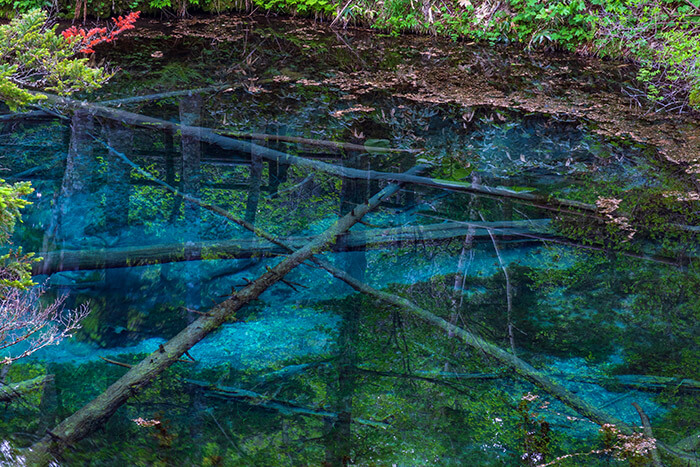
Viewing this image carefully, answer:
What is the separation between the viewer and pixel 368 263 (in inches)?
167

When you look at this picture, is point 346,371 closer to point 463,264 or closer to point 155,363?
point 155,363

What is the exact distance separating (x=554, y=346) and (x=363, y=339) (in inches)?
48.1

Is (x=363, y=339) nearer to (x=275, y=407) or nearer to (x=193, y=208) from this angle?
(x=275, y=407)

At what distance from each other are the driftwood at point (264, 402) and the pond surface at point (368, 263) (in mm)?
14

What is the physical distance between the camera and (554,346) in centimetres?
351

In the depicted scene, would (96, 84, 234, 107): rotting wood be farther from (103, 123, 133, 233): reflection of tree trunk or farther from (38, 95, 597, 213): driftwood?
(103, 123, 133, 233): reflection of tree trunk

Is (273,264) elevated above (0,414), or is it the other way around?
(273,264)

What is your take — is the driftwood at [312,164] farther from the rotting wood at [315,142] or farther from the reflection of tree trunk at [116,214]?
the reflection of tree trunk at [116,214]

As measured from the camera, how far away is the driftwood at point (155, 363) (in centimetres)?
266

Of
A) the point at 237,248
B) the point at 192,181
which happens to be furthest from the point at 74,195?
the point at 237,248

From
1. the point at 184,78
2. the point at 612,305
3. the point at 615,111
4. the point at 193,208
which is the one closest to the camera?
the point at 612,305

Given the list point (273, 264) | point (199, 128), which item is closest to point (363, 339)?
point (273, 264)

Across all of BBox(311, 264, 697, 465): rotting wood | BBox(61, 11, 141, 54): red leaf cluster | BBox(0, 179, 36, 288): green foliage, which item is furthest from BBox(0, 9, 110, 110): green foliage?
BBox(311, 264, 697, 465): rotting wood

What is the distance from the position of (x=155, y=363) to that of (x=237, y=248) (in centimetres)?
136
